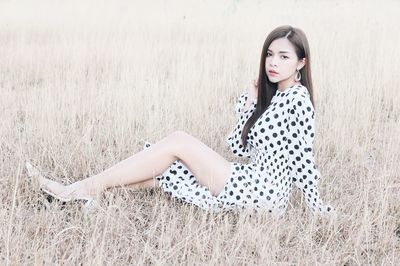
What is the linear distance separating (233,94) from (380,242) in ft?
8.30

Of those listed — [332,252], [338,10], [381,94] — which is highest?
[338,10]

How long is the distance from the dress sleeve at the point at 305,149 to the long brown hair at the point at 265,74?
17 cm

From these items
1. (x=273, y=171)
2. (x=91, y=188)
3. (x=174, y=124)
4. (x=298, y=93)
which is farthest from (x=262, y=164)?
(x=174, y=124)

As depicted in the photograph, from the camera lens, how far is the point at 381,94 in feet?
14.8

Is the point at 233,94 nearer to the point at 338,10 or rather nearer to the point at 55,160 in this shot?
the point at 55,160

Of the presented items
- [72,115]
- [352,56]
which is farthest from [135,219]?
[352,56]

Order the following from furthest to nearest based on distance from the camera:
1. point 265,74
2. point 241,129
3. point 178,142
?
point 241,129, point 265,74, point 178,142

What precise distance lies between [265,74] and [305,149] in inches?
19.4

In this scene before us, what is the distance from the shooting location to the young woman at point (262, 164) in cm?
264

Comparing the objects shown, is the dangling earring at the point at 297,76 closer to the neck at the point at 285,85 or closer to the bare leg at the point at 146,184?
the neck at the point at 285,85

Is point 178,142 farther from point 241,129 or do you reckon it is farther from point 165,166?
point 241,129

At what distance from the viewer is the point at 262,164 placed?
2758mm

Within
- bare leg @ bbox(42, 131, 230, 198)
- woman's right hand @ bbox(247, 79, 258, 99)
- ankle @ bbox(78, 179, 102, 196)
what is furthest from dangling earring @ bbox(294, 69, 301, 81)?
ankle @ bbox(78, 179, 102, 196)

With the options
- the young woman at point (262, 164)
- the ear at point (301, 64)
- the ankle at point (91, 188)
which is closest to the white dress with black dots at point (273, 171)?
the young woman at point (262, 164)
